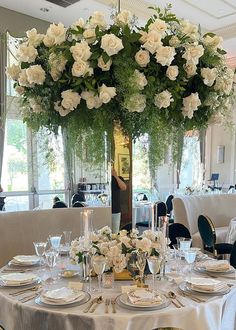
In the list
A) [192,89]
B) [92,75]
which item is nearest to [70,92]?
[92,75]

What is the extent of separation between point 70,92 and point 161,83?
538mm

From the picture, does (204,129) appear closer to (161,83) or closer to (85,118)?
(161,83)

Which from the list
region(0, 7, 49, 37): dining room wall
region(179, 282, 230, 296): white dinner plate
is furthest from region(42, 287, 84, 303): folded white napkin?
region(0, 7, 49, 37): dining room wall

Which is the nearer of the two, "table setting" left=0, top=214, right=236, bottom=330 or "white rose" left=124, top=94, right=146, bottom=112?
"table setting" left=0, top=214, right=236, bottom=330

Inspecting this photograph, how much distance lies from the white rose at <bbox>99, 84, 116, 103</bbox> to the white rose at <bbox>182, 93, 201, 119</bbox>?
49 centimetres

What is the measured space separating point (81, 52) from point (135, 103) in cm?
41

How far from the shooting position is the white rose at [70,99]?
1970 millimetres

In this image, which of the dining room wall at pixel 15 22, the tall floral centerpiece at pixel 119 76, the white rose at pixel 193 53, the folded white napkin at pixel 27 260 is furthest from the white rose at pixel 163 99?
the dining room wall at pixel 15 22

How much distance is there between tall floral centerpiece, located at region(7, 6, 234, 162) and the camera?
75.6 inches

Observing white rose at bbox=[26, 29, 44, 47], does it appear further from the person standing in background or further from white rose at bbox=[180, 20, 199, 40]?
the person standing in background

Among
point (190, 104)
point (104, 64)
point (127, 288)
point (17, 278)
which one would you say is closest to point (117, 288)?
point (127, 288)

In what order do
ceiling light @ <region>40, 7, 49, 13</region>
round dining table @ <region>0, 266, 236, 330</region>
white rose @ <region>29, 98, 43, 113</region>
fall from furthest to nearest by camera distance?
ceiling light @ <region>40, 7, 49, 13</region> < white rose @ <region>29, 98, 43, 113</region> < round dining table @ <region>0, 266, 236, 330</region>

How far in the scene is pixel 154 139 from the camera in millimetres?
2137

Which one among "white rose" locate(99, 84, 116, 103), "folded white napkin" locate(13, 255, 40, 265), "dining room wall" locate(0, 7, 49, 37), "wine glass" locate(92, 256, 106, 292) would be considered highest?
"dining room wall" locate(0, 7, 49, 37)
